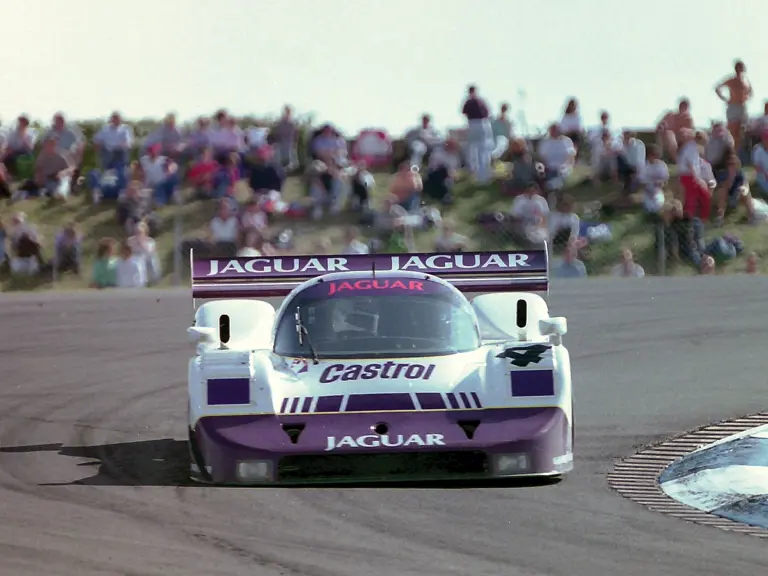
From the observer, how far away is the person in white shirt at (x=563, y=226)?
21.5m

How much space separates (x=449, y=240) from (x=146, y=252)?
3.97 m

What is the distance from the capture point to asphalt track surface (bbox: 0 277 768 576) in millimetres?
7641

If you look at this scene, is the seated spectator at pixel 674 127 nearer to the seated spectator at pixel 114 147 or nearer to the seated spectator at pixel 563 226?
the seated spectator at pixel 563 226

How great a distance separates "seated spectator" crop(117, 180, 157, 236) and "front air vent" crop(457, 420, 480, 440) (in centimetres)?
1372

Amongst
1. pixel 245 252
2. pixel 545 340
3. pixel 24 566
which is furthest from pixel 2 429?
pixel 245 252

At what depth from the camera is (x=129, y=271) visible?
21156mm

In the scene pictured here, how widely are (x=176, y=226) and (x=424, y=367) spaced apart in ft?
40.7

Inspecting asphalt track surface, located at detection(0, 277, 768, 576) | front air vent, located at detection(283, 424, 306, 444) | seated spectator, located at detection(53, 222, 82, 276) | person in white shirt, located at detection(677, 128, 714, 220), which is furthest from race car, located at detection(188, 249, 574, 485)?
person in white shirt, located at detection(677, 128, 714, 220)

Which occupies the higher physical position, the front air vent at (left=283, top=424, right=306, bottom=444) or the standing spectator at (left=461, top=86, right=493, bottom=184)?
the standing spectator at (left=461, top=86, right=493, bottom=184)

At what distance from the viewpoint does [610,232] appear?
2242 centimetres

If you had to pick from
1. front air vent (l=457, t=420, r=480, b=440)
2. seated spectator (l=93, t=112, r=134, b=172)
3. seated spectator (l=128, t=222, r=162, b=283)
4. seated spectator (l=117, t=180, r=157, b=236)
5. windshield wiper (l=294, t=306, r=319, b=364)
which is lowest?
front air vent (l=457, t=420, r=480, b=440)

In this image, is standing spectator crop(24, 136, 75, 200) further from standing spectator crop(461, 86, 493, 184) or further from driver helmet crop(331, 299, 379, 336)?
driver helmet crop(331, 299, 379, 336)

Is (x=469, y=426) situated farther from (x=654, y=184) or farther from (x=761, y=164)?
(x=761, y=164)

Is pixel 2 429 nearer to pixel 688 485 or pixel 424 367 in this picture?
pixel 424 367
